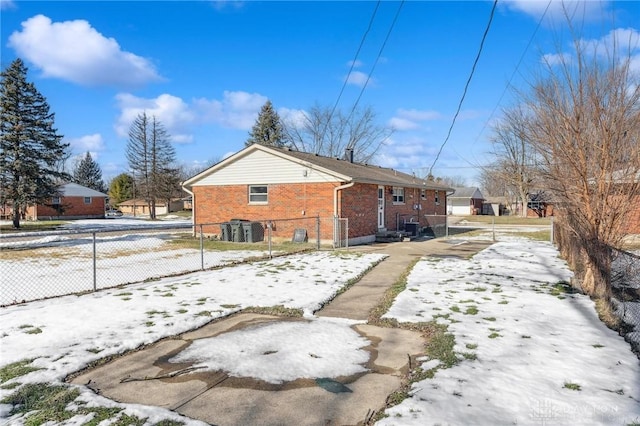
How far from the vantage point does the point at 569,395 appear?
12.1ft

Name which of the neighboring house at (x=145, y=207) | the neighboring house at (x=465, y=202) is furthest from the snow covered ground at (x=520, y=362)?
the neighboring house at (x=145, y=207)

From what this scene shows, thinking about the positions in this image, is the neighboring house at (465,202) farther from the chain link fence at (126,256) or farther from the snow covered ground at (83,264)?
the snow covered ground at (83,264)

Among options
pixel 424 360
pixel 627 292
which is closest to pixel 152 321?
pixel 424 360

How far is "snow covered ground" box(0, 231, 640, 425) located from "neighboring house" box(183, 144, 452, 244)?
7.51 m

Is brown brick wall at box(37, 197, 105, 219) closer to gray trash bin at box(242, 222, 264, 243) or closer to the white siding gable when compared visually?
the white siding gable

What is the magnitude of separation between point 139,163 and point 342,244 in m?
42.1

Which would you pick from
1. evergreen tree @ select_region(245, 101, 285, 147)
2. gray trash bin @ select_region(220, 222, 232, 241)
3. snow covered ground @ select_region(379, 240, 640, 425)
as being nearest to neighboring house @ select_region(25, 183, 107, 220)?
evergreen tree @ select_region(245, 101, 285, 147)

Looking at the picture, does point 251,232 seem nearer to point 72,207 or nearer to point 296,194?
point 296,194

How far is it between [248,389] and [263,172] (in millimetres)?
14980

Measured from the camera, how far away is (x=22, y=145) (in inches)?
1203

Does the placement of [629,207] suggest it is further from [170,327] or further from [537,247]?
[537,247]

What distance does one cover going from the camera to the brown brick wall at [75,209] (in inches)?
1735

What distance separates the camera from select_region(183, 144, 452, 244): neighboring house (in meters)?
16.7

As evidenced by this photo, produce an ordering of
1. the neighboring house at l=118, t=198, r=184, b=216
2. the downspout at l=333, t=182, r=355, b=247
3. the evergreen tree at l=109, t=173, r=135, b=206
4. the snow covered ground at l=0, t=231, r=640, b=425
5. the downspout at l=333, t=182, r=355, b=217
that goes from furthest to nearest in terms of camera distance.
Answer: the evergreen tree at l=109, t=173, r=135, b=206, the neighboring house at l=118, t=198, r=184, b=216, the downspout at l=333, t=182, r=355, b=217, the downspout at l=333, t=182, r=355, b=247, the snow covered ground at l=0, t=231, r=640, b=425
